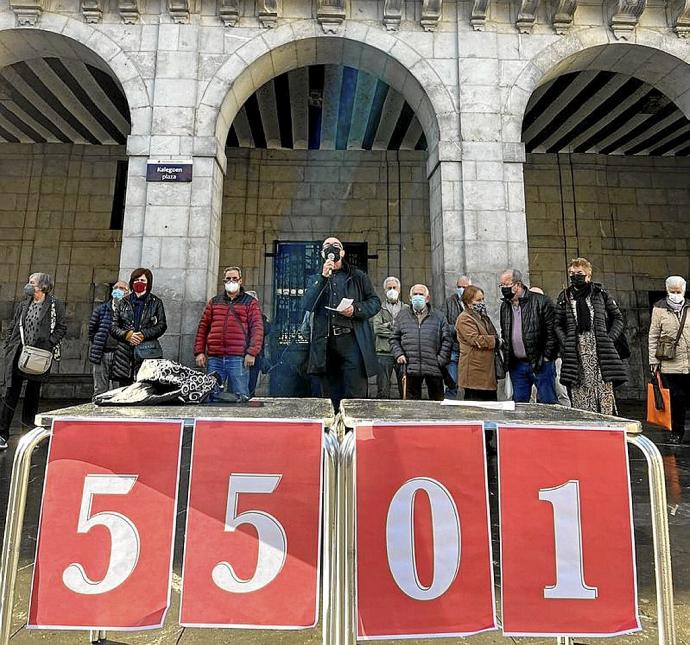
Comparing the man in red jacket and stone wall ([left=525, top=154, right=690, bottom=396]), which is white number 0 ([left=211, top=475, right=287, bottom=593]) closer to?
the man in red jacket

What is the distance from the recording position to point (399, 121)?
11.8 metres

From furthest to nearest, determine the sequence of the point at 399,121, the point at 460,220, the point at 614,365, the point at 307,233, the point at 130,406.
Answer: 1. the point at 307,233
2. the point at 399,121
3. the point at 460,220
4. the point at 614,365
5. the point at 130,406

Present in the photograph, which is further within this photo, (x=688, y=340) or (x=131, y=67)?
(x=131, y=67)

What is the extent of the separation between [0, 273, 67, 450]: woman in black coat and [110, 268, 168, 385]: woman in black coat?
2.59 ft

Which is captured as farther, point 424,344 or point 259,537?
point 424,344

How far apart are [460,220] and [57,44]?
7.01 m

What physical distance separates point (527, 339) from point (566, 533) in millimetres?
3915

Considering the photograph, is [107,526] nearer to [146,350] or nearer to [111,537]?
[111,537]

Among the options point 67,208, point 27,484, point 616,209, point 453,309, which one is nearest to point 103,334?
point 453,309

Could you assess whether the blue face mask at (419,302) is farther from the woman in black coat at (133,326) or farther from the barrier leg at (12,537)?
the barrier leg at (12,537)

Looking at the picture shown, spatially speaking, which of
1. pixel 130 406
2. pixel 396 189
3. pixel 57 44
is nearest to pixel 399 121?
pixel 396 189

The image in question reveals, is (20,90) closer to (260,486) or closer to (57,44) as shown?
(57,44)

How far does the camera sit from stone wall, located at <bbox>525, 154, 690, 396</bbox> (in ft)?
42.9

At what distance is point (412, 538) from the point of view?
1.81 m
